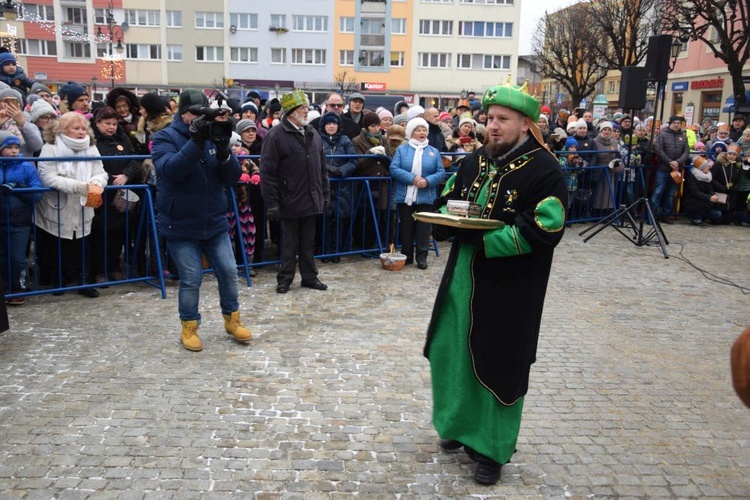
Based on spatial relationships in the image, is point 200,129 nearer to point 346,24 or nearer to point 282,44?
point 282,44

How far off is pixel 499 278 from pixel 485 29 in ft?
204

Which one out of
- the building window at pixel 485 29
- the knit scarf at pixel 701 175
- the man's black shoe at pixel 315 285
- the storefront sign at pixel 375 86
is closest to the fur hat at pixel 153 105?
the man's black shoe at pixel 315 285

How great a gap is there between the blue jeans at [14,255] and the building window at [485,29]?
59.2m

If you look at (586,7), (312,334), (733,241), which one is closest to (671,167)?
(733,241)

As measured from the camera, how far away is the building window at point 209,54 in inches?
2354

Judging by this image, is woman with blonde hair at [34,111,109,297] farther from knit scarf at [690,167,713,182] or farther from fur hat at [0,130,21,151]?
knit scarf at [690,167,713,182]

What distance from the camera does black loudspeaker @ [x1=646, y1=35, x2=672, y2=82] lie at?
406 inches

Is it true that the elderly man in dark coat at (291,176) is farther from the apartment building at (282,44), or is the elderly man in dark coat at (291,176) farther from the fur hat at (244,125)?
the apartment building at (282,44)

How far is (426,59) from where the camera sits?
6191 cm

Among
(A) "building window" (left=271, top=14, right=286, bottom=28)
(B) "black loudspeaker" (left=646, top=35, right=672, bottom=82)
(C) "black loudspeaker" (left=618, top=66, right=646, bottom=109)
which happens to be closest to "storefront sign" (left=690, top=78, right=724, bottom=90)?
(C) "black loudspeaker" (left=618, top=66, right=646, bottom=109)

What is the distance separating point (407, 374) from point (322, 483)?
1.67 m

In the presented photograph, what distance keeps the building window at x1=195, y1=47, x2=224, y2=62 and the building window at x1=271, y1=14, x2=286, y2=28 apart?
17.0 feet

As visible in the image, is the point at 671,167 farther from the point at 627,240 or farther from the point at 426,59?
the point at 426,59

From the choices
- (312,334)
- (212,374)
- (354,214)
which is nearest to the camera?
(212,374)
